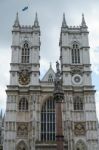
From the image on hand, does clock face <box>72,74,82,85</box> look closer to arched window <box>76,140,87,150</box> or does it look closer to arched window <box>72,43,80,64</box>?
arched window <box>72,43,80,64</box>

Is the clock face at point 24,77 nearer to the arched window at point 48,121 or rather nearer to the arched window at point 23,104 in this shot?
the arched window at point 23,104

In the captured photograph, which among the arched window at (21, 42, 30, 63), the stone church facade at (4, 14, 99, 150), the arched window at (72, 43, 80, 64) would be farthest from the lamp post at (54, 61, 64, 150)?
the arched window at (21, 42, 30, 63)

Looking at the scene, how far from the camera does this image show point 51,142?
4091cm

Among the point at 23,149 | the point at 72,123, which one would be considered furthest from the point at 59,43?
the point at 23,149

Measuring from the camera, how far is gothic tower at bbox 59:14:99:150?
42.2m

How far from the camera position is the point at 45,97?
147 feet

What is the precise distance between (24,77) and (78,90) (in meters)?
7.88

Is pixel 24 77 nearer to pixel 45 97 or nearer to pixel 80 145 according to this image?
pixel 45 97

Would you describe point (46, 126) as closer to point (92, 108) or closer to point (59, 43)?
point (92, 108)

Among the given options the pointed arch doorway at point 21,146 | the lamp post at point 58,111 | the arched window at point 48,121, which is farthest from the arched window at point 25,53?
the lamp post at point 58,111

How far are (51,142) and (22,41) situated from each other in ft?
52.4

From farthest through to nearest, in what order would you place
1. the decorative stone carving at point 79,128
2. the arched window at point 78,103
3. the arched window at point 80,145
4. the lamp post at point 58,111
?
the arched window at point 78,103, the decorative stone carving at point 79,128, the arched window at point 80,145, the lamp post at point 58,111

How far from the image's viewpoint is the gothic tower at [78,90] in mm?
42156

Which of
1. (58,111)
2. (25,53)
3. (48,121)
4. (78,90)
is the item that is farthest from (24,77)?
(58,111)
